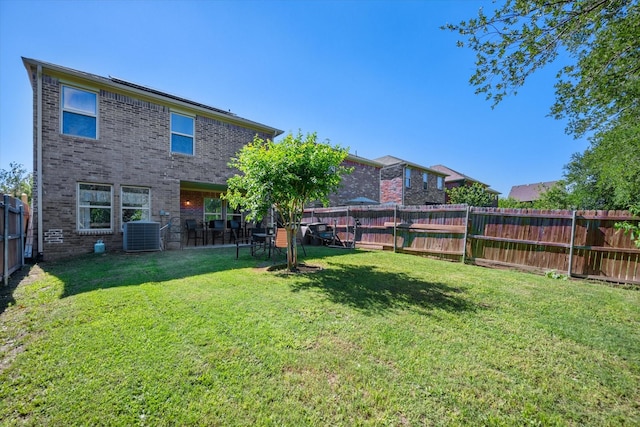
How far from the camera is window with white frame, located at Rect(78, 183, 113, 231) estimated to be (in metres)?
8.41

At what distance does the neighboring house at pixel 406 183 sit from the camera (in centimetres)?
2227

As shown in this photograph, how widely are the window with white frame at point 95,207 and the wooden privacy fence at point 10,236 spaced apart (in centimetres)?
172

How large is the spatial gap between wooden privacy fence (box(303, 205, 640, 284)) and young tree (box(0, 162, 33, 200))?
36.9 m

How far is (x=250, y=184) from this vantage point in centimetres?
608

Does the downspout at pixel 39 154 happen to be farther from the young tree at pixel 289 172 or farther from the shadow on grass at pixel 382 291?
the shadow on grass at pixel 382 291

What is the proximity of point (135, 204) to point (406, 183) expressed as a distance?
19321 mm

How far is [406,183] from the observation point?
2242 cm

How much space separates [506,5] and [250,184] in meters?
5.73

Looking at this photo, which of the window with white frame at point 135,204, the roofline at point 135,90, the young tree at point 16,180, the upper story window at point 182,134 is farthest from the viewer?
the young tree at point 16,180

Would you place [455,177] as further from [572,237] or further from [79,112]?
[79,112]

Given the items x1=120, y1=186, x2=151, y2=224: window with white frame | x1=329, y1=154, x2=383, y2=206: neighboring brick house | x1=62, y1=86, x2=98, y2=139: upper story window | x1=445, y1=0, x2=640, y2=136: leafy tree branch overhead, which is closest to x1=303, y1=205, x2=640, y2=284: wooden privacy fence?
x1=445, y1=0, x2=640, y2=136: leafy tree branch overhead

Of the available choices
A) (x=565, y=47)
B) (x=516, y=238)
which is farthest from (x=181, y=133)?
(x=516, y=238)

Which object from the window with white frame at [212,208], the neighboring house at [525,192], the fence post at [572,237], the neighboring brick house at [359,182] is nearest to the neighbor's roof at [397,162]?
the neighboring brick house at [359,182]

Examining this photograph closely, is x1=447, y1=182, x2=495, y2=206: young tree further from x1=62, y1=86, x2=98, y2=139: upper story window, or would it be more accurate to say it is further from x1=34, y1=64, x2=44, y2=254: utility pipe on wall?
x1=34, y1=64, x2=44, y2=254: utility pipe on wall
